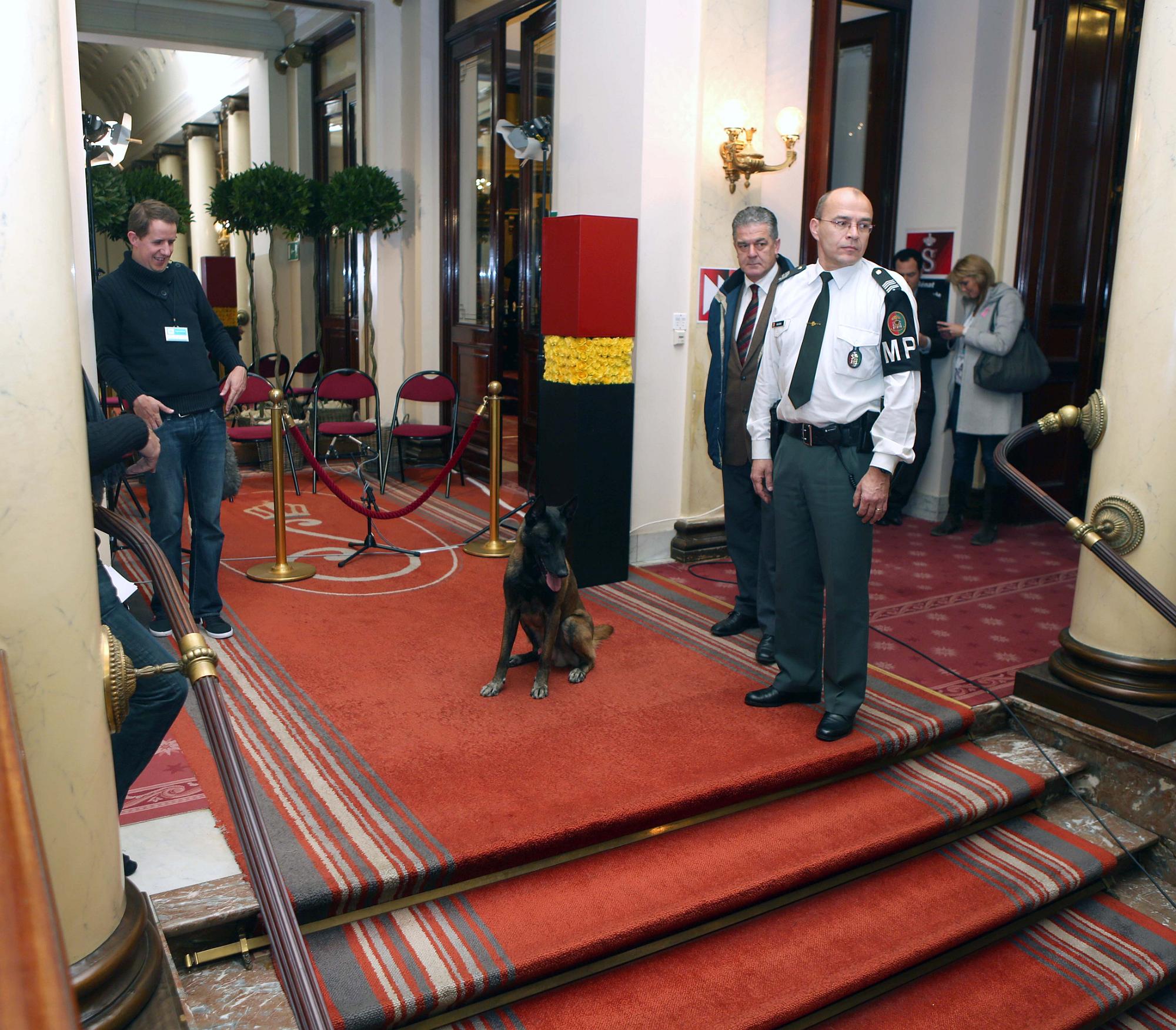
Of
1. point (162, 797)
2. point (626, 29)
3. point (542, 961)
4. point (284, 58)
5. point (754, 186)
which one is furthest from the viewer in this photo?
point (284, 58)

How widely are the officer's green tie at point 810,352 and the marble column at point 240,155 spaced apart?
1048cm

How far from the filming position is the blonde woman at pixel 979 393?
636 cm

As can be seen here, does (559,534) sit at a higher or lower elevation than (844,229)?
lower

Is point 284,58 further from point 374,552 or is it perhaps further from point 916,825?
point 916,825

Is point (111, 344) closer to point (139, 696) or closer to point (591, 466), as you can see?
point (591, 466)

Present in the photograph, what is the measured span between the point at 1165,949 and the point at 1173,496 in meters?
1.51

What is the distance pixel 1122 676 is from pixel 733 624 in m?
1.61

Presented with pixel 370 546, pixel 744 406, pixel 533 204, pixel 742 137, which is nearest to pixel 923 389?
pixel 742 137

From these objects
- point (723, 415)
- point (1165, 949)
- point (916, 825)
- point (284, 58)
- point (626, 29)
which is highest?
point (284, 58)

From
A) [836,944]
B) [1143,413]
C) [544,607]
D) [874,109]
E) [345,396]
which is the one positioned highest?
[874,109]

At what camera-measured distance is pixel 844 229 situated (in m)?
3.51

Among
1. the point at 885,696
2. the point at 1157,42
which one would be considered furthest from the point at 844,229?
the point at 885,696

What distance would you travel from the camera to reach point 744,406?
467 cm

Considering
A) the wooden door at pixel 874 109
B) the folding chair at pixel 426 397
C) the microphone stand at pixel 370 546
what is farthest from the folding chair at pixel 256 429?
the wooden door at pixel 874 109
